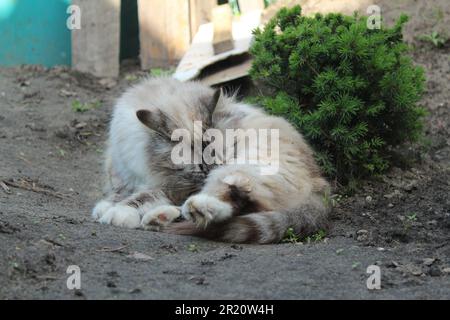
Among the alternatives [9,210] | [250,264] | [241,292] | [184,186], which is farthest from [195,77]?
[241,292]

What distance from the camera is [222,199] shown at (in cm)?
537

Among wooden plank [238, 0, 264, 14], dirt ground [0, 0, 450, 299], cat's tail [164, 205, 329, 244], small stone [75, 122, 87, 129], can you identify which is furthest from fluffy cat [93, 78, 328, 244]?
wooden plank [238, 0, 264, 14]

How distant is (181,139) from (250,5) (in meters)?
4.29

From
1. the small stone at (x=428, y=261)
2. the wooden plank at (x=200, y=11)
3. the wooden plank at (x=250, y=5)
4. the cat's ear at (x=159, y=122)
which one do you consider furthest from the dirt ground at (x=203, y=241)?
the wooden plank at (x=200, y=11)

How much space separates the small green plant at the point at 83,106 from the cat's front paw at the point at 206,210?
423 cm

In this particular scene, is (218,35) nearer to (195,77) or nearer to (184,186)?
(195,77)

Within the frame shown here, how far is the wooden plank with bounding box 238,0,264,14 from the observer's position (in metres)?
9.52

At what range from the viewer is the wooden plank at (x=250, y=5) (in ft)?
31.2

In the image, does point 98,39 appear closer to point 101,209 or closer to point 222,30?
point 222,30

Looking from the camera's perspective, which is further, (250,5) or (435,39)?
(250,5)

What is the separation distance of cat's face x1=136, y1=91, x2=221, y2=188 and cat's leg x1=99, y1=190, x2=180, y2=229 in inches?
9.5

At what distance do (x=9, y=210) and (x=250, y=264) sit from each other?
191cm

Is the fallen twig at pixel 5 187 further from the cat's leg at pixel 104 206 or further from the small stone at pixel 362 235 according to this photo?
the small stone at pixel 362 235

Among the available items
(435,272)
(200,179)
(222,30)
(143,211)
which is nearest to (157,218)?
(143,211)
